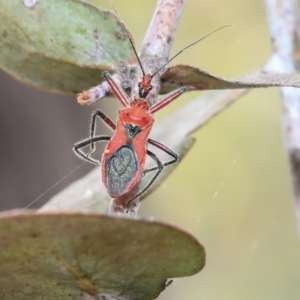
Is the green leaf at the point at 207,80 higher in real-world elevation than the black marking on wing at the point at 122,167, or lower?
higher

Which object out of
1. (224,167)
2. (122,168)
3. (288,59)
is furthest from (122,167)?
(224,167)

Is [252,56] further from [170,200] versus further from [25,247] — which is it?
[25,247]

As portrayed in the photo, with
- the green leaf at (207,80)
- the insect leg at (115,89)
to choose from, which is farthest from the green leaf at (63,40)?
the green leaf at (207,80)

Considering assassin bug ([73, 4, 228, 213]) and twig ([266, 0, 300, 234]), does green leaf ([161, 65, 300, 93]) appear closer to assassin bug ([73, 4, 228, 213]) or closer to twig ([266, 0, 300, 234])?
assassin bug ([73, 4, 228, 213])

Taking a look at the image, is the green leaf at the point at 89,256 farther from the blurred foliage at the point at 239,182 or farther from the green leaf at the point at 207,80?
the blurred foliage at the point at 239,182

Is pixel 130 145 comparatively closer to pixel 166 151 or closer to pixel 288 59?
pixel 166 151

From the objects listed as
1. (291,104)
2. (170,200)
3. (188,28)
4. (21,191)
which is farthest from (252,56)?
(291,104)
